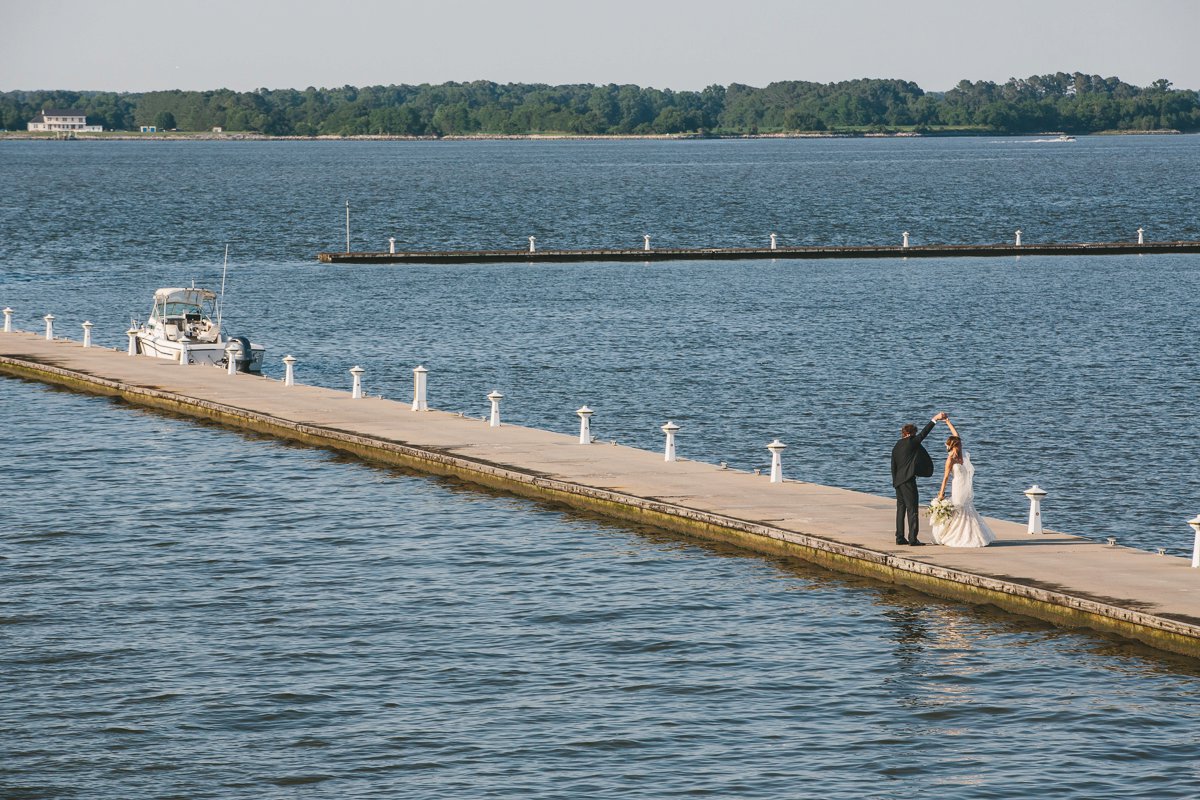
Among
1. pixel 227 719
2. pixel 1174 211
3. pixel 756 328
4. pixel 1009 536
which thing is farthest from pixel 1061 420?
pixel 1174 211

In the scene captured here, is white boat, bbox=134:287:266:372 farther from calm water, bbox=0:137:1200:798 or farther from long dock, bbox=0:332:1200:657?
calm water, bbox=0:137:1200:798

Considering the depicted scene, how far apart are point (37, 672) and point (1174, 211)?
144 metres

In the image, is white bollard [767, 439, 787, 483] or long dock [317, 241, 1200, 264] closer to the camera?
white bollard [767, 439, 787, 483]

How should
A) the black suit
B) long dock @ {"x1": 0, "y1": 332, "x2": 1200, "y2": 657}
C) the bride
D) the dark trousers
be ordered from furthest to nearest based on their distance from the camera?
the dark trousers, the black suit, the bride, long dock @ {"x1": 0, "y1": 332, "x2": 1200, "y2": 657}

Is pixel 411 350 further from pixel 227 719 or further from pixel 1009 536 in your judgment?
pixel 227 719

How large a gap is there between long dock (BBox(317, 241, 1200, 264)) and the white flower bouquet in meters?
71.4

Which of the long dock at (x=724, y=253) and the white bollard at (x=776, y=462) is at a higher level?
the long dock at (x=724, y=253)

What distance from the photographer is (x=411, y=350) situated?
6359 centimetres

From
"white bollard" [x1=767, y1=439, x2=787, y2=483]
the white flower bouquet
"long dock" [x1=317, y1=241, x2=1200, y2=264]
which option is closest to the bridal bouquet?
the white flower bouquet

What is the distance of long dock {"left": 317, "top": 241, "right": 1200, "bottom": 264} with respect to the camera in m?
100

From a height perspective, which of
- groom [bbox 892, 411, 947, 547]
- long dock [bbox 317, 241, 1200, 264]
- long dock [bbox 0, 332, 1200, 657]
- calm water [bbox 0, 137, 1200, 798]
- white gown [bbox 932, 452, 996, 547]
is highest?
long dock [bbox 317, 241, 1200, 264]

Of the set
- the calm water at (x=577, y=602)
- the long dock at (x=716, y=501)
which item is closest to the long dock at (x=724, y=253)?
the calm water at (x=577, y=602)

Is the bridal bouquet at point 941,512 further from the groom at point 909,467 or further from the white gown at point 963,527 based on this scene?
the groom at point 909,467

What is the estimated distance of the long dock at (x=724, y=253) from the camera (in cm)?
10044
